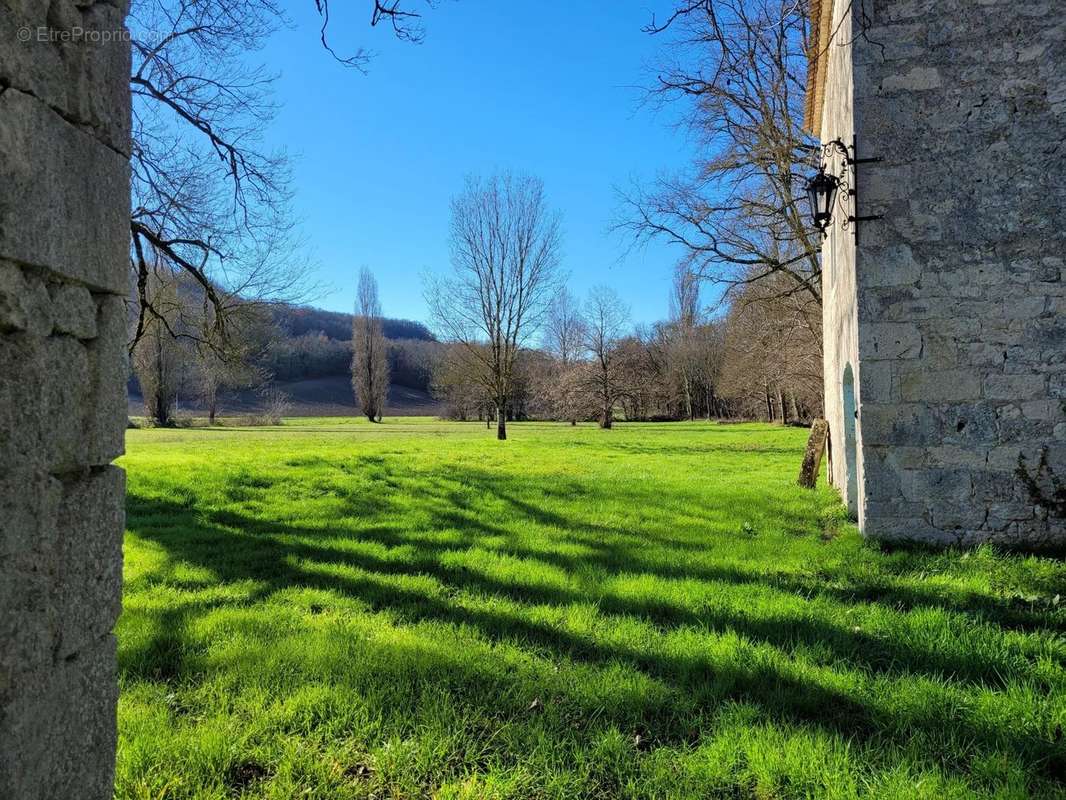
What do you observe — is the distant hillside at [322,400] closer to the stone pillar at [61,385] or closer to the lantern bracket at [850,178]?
the lantern bracket at [850,178]

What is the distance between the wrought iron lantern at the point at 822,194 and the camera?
6500mm

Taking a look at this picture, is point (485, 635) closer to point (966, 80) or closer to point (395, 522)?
point (395, 522)

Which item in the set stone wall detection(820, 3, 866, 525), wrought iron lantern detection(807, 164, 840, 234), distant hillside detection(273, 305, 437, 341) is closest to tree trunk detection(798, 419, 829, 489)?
stone wall detection(820, 3, 866, 525)

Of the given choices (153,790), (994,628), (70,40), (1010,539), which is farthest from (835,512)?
(70,40)

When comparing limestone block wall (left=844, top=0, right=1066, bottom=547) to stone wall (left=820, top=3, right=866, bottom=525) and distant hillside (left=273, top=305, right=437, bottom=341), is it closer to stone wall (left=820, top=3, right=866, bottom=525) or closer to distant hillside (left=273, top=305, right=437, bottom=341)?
stone wall (left=820, top=3, right=866, bottom=525)

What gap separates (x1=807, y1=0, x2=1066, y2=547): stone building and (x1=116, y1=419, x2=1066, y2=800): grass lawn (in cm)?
79

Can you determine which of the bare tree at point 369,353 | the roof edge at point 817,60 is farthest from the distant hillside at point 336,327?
the roof edge at point 817,60

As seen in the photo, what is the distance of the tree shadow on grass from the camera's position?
297 cm

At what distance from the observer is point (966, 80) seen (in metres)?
5.96

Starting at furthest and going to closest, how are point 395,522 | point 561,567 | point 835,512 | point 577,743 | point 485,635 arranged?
point 835,512 < point 395,522 < point 561,567 < point 485,635 < point 577,743

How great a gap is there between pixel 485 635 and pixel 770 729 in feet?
5.98

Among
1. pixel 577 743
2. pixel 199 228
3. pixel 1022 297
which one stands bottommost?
pixel 577 743

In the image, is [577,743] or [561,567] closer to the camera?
[577,743]

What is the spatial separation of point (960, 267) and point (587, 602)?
5066mm
